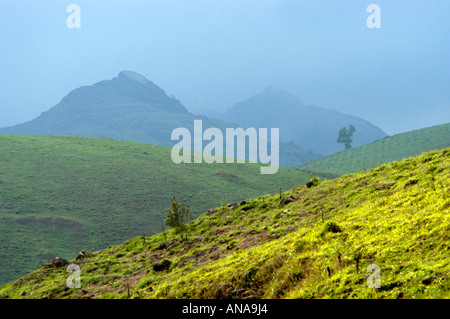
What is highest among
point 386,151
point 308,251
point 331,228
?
point 386,151

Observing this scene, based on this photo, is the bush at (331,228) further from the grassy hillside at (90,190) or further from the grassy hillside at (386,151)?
the grassy hillside at (386,151)

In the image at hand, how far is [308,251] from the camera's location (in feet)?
41.0

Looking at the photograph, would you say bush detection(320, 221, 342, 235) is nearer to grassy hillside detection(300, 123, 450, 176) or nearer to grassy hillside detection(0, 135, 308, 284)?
grassy hillside detection(0, 135, 308, 284)

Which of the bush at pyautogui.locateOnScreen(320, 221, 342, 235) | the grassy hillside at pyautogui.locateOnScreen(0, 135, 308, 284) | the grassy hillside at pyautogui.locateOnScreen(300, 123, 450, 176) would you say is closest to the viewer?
the bush at pyautogui.locateOnScreen(320, 221, 342, 235)

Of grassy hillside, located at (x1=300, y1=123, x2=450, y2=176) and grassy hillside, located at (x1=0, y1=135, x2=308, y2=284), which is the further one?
grassy hillside, located at (x1=300, y1=123, x2=450, y2=176)

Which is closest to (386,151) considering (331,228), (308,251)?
(331,228)

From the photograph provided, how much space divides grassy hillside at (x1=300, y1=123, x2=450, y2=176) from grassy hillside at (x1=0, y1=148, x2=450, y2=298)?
3793 inches

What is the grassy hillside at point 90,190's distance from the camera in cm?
5434

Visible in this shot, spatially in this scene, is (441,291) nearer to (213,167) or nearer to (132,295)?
(132,295)

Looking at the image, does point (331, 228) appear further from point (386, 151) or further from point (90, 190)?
point (386, 151)

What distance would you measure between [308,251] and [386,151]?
11934cm

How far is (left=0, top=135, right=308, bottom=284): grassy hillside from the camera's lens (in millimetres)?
54344

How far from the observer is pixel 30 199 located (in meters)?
68.0

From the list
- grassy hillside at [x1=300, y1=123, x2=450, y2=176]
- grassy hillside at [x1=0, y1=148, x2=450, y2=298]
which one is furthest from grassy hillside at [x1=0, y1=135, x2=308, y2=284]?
grassy hillside at [x1=0, y1=148, x2=450, y2=298]
